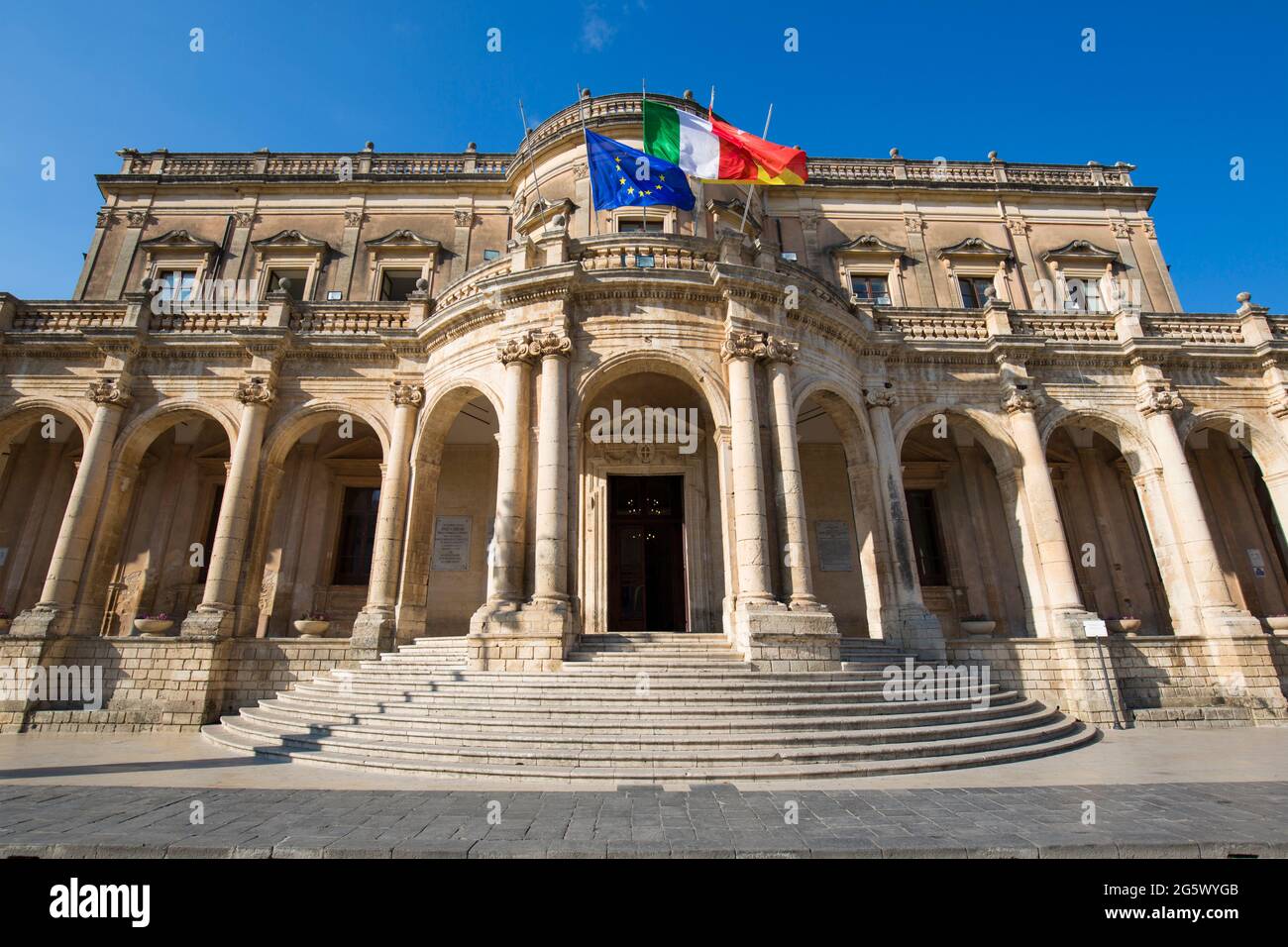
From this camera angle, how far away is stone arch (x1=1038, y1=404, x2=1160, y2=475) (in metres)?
14.9

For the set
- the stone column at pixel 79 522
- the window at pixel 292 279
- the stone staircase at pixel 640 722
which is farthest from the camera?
the window at pixel 292 279

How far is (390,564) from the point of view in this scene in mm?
13344

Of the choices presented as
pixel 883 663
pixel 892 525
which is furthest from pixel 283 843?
pixel 892 525

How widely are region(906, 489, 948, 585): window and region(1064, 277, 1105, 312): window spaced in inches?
331

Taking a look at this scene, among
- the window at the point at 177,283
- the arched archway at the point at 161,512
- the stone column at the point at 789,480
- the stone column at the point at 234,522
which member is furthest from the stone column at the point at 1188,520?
the window at the point at 177,283

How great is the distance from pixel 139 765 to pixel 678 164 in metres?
15.1

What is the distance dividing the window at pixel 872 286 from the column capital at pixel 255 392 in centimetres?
1750

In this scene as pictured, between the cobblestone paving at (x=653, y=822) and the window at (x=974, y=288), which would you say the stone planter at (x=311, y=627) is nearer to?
the cobblestone paving at (x=653, y=822)

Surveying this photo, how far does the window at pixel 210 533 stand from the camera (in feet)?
52.9

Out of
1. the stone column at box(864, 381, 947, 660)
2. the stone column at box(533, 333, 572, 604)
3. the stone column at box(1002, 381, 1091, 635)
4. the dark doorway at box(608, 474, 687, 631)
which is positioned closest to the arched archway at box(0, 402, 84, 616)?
the stone column at box(533, 333, 572, 604)

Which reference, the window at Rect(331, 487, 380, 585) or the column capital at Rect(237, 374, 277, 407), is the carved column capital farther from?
the window at Rect(331, 487, 380, 585)

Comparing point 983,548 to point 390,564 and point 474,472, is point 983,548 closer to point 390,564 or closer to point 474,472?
point 474,472

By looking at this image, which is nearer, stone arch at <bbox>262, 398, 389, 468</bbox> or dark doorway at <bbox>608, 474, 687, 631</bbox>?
stone arch at <bbox>262, 398, 389, 468</bbox>
